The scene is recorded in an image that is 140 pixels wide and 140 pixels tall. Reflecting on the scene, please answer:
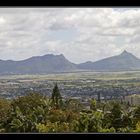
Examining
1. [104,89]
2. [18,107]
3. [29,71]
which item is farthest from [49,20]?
[104,89]

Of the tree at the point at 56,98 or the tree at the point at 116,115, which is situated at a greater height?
the tree at the point at 56,98

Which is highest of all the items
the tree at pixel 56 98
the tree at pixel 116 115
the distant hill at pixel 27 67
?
the distant hill at pixel 27 67

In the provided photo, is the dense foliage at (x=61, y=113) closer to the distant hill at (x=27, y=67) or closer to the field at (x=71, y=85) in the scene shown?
the distant hill at (x=27, y=67)

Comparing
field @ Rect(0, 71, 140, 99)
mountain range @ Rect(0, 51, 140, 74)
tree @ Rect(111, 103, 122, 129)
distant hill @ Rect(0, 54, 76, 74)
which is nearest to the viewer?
field @ Rect(0, 71, 140, 99)

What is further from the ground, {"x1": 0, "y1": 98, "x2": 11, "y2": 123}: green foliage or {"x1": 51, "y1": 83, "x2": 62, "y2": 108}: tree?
{"x1": 51, "y1": 83, "x2": 62, "y2": 108}: tree

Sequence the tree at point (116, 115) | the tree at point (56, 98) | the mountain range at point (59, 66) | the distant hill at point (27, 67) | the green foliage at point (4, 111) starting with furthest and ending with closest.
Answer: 1. the green foliage at point (4, 111)
2. the tree at point (116, 115)
3. the tree at point (56, 98)
4. the mountain range at point (59, 66)
5. the distant hill at point (27, 67)

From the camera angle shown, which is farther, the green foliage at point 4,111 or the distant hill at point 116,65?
the green foliage at point 4,111

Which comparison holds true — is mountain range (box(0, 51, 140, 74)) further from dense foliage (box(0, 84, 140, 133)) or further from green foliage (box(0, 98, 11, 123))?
green foliage (box(0, 98, 11, 123))

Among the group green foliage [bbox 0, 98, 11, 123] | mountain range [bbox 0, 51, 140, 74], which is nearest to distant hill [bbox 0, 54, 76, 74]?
mountain range [bbox 0, 51, 140, 74]

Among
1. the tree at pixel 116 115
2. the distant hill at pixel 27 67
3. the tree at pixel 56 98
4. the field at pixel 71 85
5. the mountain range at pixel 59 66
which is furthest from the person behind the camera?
the tree at pixel 116 115

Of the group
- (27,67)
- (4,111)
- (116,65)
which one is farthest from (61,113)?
(27,67)

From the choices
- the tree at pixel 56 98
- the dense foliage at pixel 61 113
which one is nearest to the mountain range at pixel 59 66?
the tree at pixel 56 98

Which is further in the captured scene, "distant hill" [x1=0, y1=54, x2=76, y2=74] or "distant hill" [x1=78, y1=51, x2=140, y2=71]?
"distant hill" [x1=78, y1=51, x2=140, y2=71]
